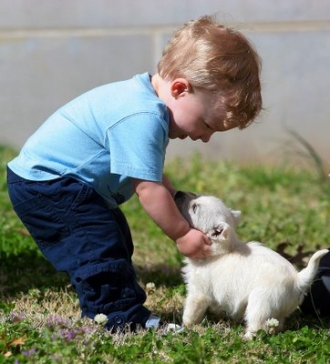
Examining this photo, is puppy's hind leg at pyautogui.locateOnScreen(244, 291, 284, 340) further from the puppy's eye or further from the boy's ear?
the boy's ear

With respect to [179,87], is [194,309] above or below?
below

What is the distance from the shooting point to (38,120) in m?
8.45

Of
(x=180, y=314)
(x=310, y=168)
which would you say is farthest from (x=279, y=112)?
(x=180, y=314)

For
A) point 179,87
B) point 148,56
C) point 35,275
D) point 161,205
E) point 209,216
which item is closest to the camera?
point 161,205

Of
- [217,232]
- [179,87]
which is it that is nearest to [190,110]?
[179,87]

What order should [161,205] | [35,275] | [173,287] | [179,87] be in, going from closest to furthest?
[161,205] → [179,87] → [173,287] → [35,275]

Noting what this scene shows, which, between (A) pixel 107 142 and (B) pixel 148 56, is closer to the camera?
(A) pixel 107 142

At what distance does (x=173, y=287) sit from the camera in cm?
531

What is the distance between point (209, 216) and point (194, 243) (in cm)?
17

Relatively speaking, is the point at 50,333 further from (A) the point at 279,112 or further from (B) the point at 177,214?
(A) the point at 279,112

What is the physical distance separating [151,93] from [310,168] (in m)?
3.99

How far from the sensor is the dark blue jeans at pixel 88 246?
14.4 feet

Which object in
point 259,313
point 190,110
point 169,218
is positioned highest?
point 190,110

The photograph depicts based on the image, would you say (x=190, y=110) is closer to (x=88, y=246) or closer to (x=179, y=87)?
(x=179, y=87)
